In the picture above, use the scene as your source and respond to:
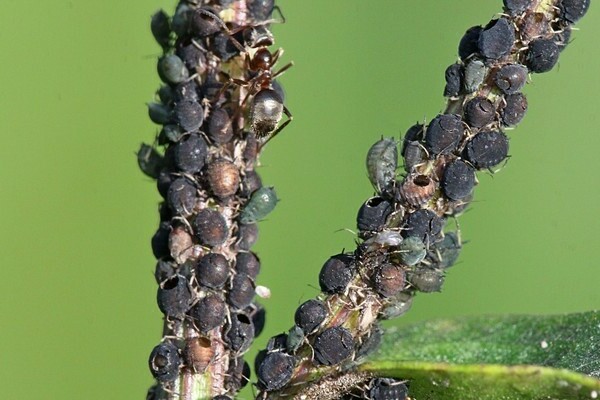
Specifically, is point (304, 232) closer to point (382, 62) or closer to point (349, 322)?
point (382, 62)

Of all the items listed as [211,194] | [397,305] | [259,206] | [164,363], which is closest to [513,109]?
[397,305]

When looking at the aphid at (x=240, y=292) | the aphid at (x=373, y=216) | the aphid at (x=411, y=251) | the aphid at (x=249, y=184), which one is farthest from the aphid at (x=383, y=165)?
the aphid at (x=240, y=292)

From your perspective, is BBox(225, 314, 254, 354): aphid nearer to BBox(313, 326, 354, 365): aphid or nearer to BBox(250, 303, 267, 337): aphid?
BBox(250, 303, 267, 337): aphid

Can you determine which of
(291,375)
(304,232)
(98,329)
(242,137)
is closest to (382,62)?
(304,232)

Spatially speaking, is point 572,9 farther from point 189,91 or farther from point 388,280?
point 189,91

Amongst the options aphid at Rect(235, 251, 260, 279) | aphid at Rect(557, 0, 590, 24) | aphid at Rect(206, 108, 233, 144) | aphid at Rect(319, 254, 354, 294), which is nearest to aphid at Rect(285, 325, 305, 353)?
aphid at Rect(319, 254, 354, 294)
